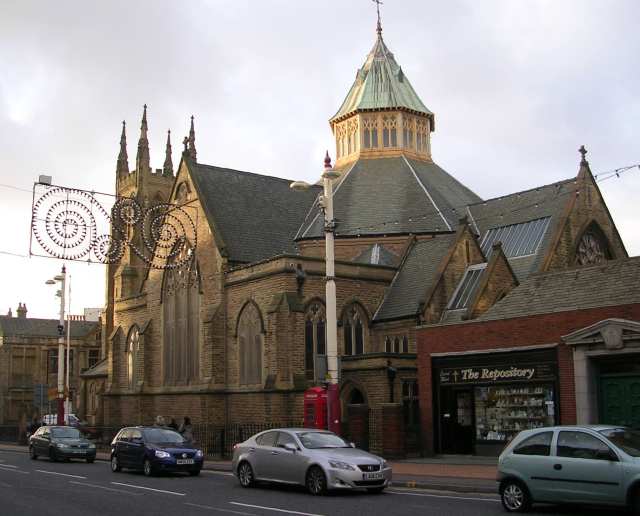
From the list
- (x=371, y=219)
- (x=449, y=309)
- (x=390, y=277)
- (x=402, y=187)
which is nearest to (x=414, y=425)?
(x=449, y=309)

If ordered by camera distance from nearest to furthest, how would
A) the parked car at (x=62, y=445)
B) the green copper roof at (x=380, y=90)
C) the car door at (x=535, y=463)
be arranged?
the car door at (x=535, y=463), the parked car at (x=62, y=445), the green copper roof at (x=380, y=90)

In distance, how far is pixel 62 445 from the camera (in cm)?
2903

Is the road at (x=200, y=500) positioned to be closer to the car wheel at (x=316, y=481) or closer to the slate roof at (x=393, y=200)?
the car wheel at (x=316, y=481)

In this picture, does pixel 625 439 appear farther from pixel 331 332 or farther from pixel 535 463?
pixel 331 332

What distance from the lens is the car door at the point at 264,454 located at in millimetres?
18131

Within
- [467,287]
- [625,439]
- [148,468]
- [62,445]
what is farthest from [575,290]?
[62,445]

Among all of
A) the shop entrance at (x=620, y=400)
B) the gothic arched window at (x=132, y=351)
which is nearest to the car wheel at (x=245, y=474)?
the shop entrance at (x=620, y=400)

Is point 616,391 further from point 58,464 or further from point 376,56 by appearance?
point 376,56

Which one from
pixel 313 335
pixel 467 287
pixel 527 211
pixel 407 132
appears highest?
pixel 407 132

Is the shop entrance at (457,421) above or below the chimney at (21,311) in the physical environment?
below

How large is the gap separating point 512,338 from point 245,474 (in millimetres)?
9656

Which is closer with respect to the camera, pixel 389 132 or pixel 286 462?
pixel 286 462

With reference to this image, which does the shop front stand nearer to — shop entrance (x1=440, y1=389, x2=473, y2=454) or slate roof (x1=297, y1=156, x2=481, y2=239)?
shop entrance (x1=440, y1=389, x2=473, y2=454)

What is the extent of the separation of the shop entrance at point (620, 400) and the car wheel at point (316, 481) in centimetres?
881
